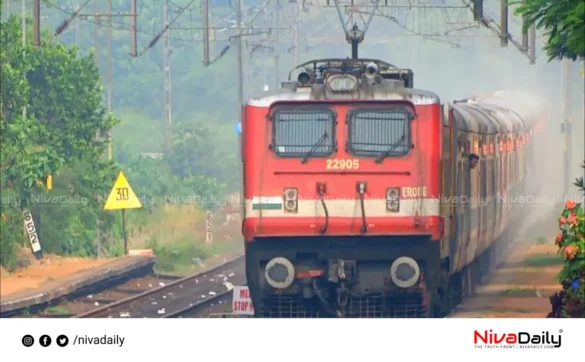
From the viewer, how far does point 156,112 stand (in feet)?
136

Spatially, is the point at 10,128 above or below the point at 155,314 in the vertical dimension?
above

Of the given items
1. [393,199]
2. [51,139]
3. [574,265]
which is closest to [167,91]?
[51,139]

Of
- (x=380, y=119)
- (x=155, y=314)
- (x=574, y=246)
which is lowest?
(x=155, y=314)

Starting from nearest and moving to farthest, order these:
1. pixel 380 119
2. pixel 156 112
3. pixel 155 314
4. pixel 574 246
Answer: pixel 574 246 < pixel 380 119 < pixel 155 314 < pixel 156 112

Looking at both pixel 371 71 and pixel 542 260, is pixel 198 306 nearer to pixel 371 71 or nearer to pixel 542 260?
pixel 371 71

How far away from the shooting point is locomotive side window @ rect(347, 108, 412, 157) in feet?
58.1

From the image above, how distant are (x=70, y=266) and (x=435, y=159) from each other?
11327 millimetres

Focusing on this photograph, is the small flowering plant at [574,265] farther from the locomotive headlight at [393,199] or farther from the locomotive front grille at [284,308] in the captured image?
the locomotive front grille at [284,308]

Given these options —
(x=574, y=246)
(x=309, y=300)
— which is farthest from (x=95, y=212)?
(x=574, y=246)

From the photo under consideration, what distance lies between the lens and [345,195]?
17781mm

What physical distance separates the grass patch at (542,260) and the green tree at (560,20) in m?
7.06

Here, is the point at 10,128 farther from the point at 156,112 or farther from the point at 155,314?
the point at 156,112

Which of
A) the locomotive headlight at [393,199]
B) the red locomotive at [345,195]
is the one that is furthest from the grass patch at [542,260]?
the locomotive headlight at [393,199]
